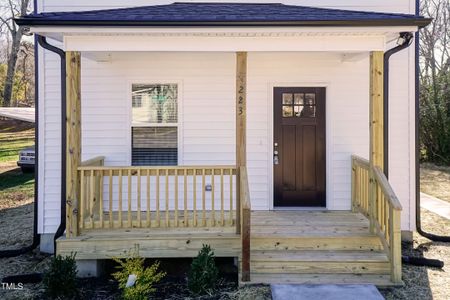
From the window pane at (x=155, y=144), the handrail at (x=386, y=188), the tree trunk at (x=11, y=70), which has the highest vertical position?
the tree trunk at (x=11, y=70)

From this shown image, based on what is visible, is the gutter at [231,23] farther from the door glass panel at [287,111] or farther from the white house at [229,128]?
the door glass panel at [287,111]

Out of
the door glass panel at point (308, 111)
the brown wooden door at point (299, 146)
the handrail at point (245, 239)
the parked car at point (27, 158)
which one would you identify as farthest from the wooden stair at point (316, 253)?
the parked car at point (27, 158)

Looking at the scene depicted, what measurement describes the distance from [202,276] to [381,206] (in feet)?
7.71

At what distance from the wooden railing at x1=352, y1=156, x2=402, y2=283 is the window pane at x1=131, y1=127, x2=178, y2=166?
2.89 meters

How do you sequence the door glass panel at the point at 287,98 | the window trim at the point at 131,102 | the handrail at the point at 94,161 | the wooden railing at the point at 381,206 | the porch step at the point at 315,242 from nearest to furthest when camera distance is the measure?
the wooden railing at the point at 381,206 < the porch step at the point at 315,242 < the handrail at the point at 94,161 < the window trim at the point at 131,102 < the door glass panel at the point at 287,98

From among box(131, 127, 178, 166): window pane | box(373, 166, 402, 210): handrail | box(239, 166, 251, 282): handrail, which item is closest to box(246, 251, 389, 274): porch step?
box(239, 166, 251, 282): handrail

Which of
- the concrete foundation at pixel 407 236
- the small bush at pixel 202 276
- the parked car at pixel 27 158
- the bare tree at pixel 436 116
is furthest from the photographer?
the bare tree at pixel 436 116

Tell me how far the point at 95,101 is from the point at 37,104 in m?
0.86

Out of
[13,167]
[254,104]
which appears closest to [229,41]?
[254,104]

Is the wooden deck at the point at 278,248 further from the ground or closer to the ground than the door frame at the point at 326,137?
closer to the ground

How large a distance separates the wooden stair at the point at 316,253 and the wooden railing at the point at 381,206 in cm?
15

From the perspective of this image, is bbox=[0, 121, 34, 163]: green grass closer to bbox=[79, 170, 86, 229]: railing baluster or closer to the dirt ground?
bbox=[79, 170, 86, 229]: railing baluster

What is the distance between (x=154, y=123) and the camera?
6805 millimetres

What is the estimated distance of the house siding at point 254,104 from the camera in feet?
21.9
